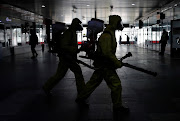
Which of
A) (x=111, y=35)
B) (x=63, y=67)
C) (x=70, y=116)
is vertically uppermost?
(x=111, y=35)

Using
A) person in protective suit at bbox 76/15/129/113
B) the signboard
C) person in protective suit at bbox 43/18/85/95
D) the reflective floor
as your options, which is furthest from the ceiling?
person in protective suit at bbox 76/15/129/113

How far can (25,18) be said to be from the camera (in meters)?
22.8

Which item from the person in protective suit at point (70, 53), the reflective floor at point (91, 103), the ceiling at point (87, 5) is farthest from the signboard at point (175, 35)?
the person in protective suit at point (70, 53)

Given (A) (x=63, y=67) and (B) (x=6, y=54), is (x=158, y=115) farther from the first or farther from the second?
(B) (x=6, y=54)

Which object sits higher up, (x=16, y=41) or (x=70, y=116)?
(x=16, y=41)

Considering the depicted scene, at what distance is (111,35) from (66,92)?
97.2 inches

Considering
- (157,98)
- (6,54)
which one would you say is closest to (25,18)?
(6,54)

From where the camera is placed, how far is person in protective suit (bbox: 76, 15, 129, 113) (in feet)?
14.3

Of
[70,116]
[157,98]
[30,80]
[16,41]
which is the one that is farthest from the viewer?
[16,41]

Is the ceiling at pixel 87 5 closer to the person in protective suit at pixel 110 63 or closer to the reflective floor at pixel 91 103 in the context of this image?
the reflective floor at pixel 91 103

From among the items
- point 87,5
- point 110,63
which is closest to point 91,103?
point 110,63

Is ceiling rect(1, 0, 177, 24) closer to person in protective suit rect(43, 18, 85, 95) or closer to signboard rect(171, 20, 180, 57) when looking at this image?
signboard rect(171, 20, 180, 57)

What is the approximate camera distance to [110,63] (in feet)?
14.7

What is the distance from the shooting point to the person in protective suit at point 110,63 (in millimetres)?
4367
